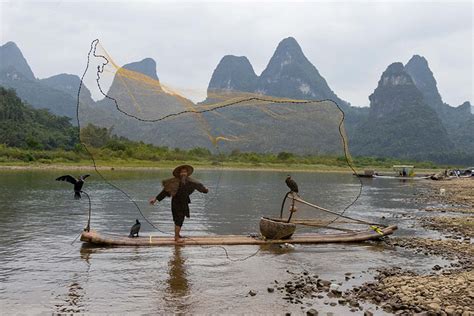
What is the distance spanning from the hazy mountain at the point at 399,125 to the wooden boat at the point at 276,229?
106m

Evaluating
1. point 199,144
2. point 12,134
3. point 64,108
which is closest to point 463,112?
point 64,108

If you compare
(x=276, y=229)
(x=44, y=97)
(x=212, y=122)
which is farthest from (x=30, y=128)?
(x=44, y=97)

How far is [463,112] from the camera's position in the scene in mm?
158375

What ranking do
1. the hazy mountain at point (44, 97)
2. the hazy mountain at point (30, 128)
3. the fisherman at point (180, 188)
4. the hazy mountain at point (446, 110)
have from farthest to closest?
the hazy mountain at point (44, 97) < the hazy mountain at point (446, 110) < the hazy mountain at point (30, 128) < the fisherman at point (180, 188)

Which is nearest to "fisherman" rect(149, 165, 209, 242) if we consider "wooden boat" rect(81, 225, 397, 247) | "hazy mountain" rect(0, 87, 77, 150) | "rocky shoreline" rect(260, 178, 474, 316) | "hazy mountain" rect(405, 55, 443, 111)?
"wooden boat" rect(81, 225, 397, 247)

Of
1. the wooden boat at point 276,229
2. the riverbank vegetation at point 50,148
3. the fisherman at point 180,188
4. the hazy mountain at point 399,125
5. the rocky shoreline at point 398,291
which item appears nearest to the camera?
the rocky shoreline at point 398,291

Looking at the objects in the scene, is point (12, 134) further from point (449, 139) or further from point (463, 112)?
point (463, 112)

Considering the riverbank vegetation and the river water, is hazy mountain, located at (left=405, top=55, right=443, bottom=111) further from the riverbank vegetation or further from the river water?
the river water

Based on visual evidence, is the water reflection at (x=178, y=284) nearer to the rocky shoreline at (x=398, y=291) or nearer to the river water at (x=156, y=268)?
the river water at (x=156, y=268)

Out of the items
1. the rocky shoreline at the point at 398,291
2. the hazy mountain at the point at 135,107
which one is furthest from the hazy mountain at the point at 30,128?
the rocky shoreline at the point at 398,291

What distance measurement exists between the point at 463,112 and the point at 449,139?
42.8 meters

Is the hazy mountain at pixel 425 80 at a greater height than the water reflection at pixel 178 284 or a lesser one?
greater

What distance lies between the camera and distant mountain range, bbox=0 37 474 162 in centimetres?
955

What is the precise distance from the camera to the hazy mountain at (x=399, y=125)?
11969cm
